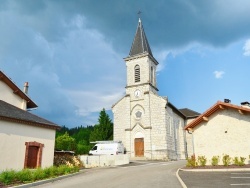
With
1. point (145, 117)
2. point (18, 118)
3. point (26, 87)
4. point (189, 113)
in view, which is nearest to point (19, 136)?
point (18, 118)

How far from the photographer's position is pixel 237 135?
18.5 metres

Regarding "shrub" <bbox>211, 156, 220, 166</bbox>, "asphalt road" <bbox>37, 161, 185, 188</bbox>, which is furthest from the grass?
"shrub" <bbox>211, 156, 220, 166</bbox>

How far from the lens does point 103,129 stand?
42.6m

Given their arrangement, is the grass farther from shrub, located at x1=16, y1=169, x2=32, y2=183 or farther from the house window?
the house window

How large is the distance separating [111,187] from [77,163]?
13.3 metres

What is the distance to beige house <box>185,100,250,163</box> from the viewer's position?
18.3m

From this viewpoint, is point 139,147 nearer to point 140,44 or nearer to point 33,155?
point 140,44

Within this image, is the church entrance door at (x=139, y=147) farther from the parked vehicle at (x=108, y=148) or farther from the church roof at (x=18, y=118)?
the church roof at (x=18, y=118)

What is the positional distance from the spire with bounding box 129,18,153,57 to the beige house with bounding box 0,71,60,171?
84.6ft

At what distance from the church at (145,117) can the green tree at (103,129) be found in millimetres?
2226

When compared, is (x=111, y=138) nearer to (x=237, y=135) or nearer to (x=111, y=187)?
(x=237, y=135)

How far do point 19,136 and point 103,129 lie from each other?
25317mm

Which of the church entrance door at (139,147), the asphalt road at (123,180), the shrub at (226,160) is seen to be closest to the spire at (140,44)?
the church entrance door at (139,147)

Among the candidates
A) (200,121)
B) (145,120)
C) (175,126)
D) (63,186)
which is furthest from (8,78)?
(175,126)
